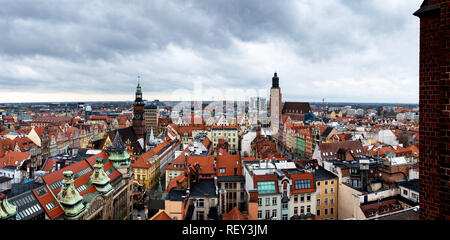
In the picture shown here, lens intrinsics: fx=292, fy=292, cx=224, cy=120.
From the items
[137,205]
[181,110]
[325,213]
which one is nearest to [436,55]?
[325,213]

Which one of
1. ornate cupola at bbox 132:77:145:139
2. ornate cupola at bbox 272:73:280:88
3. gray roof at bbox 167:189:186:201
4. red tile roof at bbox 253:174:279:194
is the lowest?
gray roof at bbox 167:189:186:201

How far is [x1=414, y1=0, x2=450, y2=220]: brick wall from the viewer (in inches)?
151

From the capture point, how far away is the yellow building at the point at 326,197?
2339 centimetres

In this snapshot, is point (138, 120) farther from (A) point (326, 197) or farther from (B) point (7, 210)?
(B) point (7, 210)

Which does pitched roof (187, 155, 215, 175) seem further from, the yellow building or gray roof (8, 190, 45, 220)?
gray roof (8, 190, 45, 220)

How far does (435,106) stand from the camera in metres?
4.04

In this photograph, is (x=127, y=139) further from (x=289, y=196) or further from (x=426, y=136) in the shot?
(x=426, y=136)

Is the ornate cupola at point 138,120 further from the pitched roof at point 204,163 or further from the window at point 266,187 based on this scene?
the window at point 266,187

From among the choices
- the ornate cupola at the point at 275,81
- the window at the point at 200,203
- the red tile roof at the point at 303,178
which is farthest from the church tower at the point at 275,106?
the window at the point at 200,203

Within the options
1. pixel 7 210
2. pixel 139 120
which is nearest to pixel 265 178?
pixel 7 210

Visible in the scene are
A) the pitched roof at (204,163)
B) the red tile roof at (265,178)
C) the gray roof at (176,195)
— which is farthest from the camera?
→ the pitched roof at (204,163)

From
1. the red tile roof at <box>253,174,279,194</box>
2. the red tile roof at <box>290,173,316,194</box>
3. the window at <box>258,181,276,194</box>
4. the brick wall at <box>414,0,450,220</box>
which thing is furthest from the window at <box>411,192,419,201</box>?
the brick wall at <box>414,0,450,220</box>

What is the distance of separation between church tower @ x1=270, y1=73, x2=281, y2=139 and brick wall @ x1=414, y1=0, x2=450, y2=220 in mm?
68218

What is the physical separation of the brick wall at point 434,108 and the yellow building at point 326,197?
781 inches
